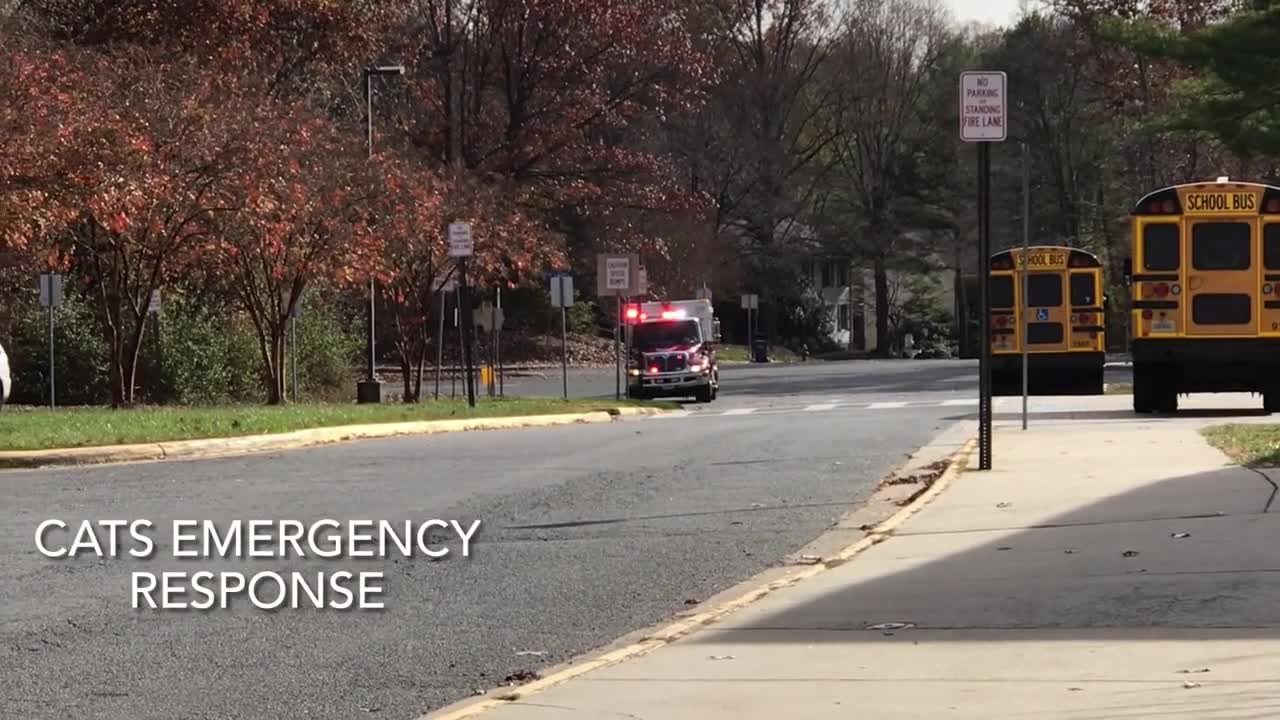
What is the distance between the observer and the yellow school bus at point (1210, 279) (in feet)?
91.0

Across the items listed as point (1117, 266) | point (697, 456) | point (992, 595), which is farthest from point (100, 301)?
point (1117, 266)

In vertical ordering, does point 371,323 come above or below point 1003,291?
below

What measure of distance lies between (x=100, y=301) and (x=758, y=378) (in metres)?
26.2

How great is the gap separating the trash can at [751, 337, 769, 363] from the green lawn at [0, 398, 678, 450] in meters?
45.4

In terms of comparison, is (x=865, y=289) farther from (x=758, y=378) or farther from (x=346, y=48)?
(x=346, y=48)

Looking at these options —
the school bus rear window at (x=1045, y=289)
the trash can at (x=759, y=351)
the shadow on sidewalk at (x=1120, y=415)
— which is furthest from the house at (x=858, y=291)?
the shadow on sidewalk at (x=1120, y=415)

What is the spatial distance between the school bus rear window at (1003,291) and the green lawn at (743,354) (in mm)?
39311

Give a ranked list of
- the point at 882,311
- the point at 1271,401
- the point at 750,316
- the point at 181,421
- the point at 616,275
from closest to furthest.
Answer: the point at 181,421 < the point at 1271,401 < the point at 616,275 < the point at 750,316 < the point at 882,311

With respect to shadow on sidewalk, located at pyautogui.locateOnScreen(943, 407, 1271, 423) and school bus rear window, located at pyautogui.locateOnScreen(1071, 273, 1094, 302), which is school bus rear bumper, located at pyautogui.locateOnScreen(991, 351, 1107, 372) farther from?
shadow on sidewalk, located at pyautogui.locateOnScreen(943, 407, 1271, 423)

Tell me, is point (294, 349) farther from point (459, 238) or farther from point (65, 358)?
point (459, 238)

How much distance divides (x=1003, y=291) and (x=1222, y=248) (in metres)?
9.21

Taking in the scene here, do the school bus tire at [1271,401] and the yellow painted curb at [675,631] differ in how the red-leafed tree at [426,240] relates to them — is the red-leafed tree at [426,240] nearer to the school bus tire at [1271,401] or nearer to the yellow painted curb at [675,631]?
the school bus tire at [1271,401]

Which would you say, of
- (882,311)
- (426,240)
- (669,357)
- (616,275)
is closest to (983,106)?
(426,240)

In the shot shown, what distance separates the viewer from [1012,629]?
364 inches
